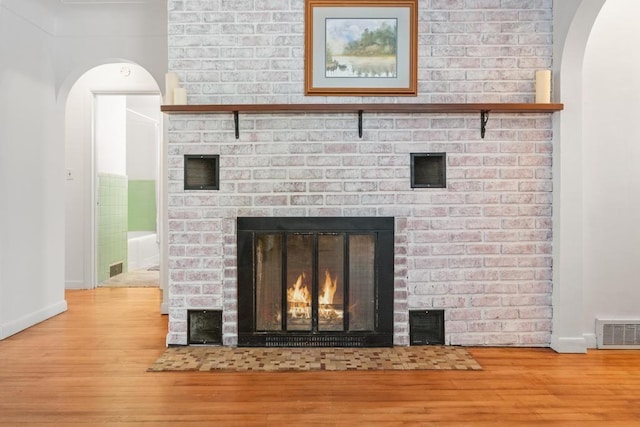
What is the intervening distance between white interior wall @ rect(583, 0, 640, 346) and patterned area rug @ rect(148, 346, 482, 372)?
101 centimetres

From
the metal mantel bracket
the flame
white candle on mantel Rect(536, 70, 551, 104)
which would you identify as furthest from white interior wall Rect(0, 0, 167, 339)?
white candle on mantel Rect(536, 70, 551, 104)

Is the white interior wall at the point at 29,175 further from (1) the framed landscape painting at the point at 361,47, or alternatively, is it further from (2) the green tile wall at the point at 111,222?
(1) the framed landscape painting at the point at 361,47

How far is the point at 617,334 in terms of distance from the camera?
128 inches

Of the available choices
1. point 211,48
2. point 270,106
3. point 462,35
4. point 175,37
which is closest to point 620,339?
point 462,35

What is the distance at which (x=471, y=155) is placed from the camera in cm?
324

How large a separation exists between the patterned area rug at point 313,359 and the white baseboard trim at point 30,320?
1.20 m

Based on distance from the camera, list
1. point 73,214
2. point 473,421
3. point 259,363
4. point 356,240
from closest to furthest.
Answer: point 473,421 → point 259,363 → point 356,240 → point 73,214

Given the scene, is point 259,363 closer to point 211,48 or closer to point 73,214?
point 211,48

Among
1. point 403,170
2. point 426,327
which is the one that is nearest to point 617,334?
point 426,327

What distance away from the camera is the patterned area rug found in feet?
9.29

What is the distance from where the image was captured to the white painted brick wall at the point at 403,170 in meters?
3.23

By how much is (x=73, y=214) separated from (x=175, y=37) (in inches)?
120

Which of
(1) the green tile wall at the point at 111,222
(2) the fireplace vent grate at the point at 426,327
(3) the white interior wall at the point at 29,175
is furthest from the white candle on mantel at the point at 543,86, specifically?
(1) the green tile wall at the point at 111,222

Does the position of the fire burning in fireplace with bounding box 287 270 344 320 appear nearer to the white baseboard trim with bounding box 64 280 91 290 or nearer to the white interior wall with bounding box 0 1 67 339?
the white interior wall with bounding box 0 1 67 339
